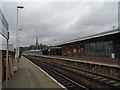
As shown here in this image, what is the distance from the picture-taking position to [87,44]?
32.9 metres

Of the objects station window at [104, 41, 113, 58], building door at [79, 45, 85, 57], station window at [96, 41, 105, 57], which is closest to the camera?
station window at [104, 41, 113, 58]

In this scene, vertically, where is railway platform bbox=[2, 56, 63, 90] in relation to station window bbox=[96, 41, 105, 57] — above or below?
below

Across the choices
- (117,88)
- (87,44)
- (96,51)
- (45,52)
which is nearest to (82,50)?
(87,44)

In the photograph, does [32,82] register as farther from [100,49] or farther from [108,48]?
[100,49]

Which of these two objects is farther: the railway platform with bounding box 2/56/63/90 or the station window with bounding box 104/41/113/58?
the station window with bounding box 104/41/113/58

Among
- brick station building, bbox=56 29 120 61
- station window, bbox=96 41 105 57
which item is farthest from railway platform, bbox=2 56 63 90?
station window, bbox=96 41 105 57

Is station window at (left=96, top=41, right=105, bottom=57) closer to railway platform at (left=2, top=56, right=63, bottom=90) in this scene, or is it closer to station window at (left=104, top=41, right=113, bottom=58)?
station window at (left=104, top=41, right=113, bottom=58)

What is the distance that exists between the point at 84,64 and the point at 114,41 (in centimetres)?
667

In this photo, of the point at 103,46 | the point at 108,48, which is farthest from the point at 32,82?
the point at 103,46

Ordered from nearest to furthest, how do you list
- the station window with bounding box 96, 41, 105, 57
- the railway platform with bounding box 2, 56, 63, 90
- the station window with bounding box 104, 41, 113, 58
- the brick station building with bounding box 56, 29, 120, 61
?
the railway platform with bounding box 2, 56, 63, 90, the brick station building with bounding box 56, 29, 120, 61, the station window with bounding box 104, 41, 113, 58, the station window with bounding box 96, 41, 105, 57

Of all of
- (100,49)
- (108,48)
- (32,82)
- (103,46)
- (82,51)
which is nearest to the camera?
(32,82)

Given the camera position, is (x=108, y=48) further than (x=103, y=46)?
No

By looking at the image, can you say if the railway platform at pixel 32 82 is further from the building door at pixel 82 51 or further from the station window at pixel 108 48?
the building door at pixel 82 51

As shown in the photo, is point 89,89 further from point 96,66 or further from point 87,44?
point 87,44
